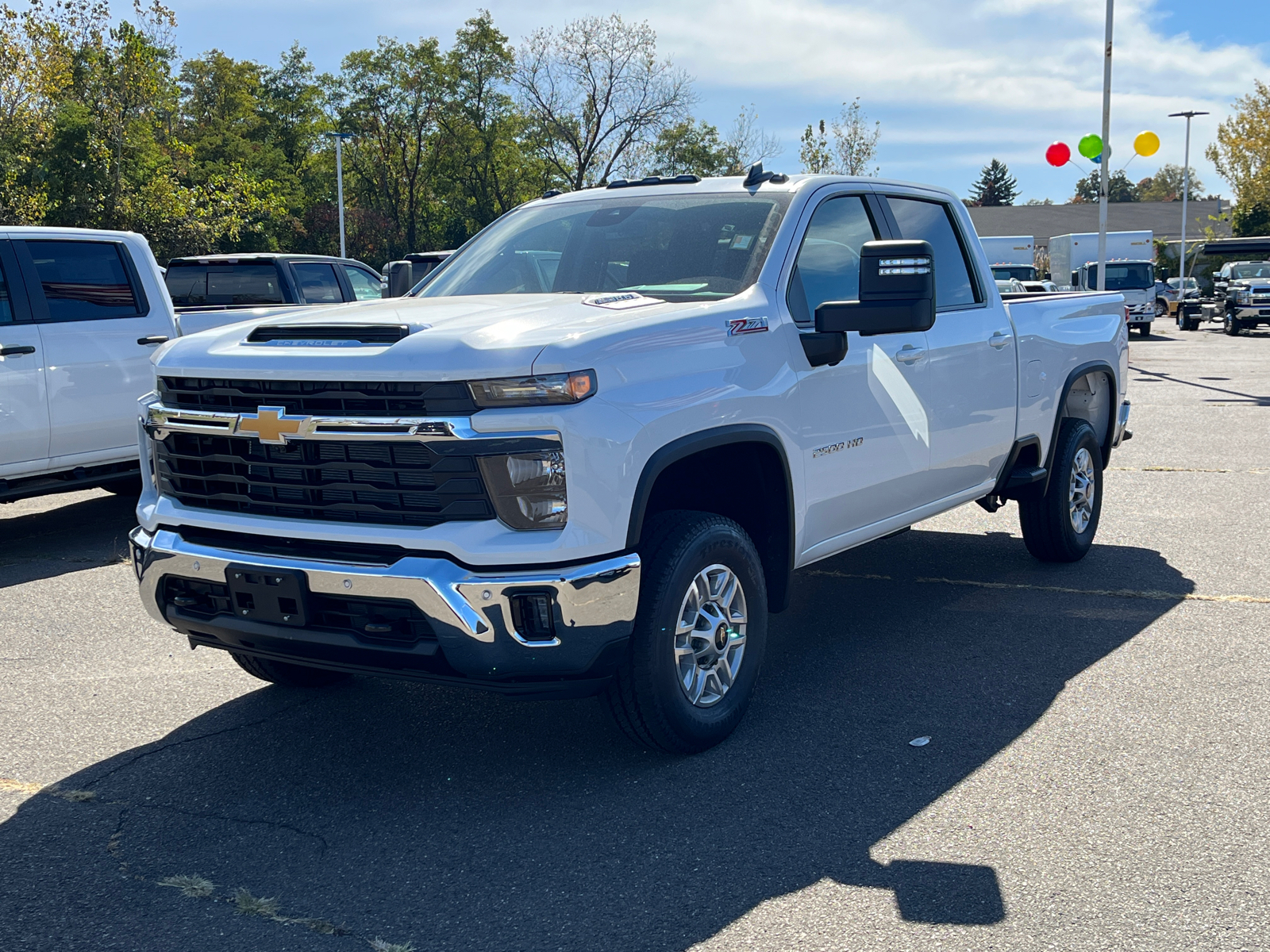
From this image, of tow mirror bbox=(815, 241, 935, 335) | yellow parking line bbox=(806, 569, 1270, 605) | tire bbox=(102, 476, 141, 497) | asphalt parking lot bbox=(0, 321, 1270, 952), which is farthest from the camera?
tire bbox=(102, 476, 141, 497)

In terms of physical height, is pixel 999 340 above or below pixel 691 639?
above

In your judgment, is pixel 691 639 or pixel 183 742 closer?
pixel 691 639

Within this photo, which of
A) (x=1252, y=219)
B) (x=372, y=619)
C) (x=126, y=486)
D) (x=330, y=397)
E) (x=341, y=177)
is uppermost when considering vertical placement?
(x=341, y=177)

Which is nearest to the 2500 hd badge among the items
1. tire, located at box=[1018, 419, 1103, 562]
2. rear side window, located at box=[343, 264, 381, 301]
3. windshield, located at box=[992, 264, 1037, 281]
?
tire, located at box=[1018, 419, 1103, 562]

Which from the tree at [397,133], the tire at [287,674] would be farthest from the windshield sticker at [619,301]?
the tree at [397,133]

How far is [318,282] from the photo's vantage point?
13.0 metres

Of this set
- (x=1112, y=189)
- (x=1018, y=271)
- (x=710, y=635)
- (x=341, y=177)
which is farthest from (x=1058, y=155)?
(x=1112, y=189)

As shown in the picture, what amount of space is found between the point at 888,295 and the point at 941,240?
6.08 ft

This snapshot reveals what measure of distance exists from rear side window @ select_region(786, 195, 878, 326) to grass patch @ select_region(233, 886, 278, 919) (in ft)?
8.94

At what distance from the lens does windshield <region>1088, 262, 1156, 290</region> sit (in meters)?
37.1

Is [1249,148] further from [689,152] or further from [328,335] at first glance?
[328,335]

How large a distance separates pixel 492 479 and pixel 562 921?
1229 millimetres

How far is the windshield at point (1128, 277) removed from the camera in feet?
122

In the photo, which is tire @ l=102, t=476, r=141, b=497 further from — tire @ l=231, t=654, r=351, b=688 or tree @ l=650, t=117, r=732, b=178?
tree @ l=650, t=117, r=732, b=178
